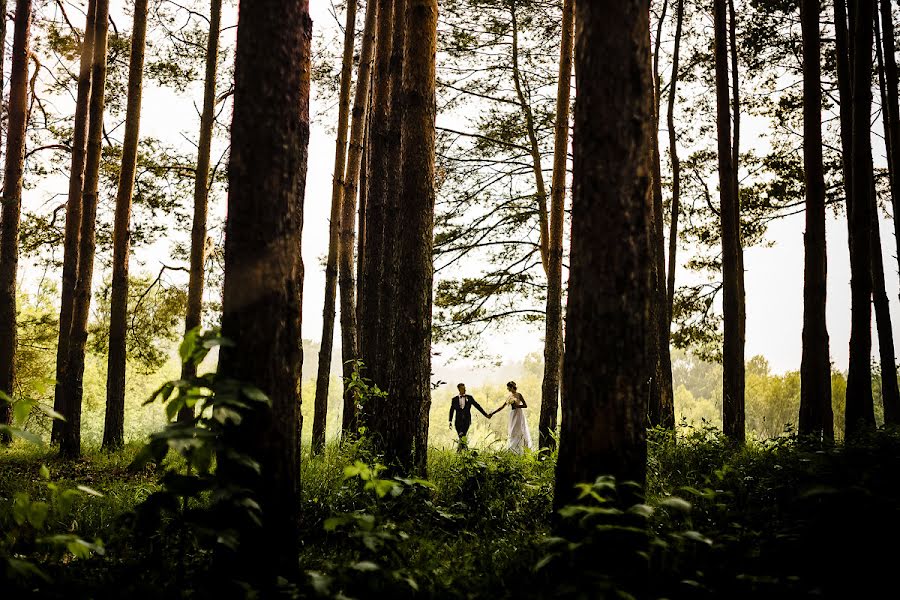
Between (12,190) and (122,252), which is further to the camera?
(12,190)

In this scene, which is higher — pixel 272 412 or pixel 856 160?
pixel 856 160

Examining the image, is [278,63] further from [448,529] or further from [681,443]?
[681,443]

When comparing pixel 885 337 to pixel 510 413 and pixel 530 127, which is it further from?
pixel 530 127

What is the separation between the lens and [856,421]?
333 inches

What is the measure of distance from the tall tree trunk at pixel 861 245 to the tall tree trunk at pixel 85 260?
1060 cm

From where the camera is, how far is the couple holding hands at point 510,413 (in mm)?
12578

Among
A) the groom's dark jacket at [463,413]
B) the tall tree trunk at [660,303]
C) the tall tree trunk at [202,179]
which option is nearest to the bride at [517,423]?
the groom's dark jacket at [463,413]

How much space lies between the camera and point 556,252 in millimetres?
11359

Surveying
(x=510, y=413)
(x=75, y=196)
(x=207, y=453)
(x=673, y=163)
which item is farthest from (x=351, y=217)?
(x=673, y=163)

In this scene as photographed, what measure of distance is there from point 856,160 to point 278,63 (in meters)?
9.17

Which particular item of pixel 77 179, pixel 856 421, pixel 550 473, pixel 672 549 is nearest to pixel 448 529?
pixel 672 549

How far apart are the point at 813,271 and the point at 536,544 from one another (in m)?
7.86

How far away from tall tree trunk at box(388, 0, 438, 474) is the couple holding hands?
6.50 meters

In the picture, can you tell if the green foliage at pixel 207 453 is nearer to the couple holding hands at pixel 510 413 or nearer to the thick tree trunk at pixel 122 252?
the thick tree trunk at pixel 122 252
